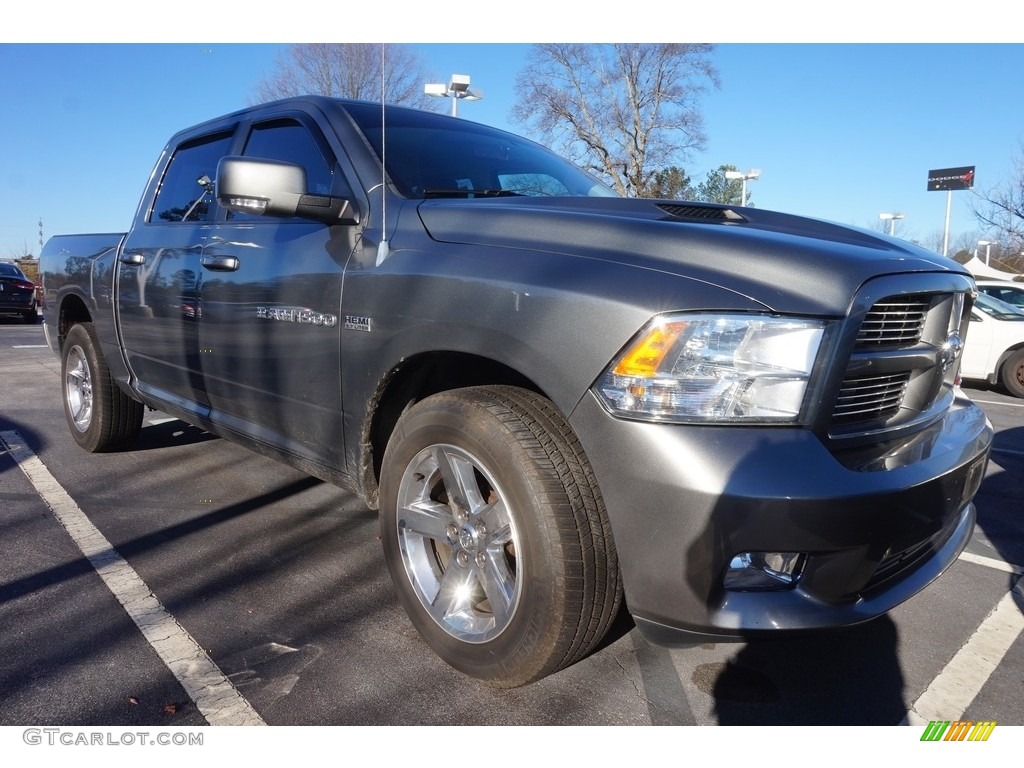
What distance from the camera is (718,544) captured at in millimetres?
1713

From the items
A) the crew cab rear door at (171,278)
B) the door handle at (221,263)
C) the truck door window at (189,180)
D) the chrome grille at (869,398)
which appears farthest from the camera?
the truck door window at (189,180)

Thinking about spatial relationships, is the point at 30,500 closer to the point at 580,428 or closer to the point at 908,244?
the point at 580,428

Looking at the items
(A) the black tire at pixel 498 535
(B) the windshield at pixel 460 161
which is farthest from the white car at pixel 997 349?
(A) the black tire at pixel 498 535

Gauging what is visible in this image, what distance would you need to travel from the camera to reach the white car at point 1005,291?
10.8 meters

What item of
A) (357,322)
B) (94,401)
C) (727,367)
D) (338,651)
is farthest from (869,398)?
(94,401)

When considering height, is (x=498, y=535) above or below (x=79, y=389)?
above

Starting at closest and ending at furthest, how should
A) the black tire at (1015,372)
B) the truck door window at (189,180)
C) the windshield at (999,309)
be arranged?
1. the truck door window at (189,180)
2. the black tire at (1015,372)
3. the windshield at (999,309)

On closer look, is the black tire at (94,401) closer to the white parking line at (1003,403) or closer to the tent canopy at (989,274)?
the white parking line at (1003,403)

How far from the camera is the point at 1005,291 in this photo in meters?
11.0

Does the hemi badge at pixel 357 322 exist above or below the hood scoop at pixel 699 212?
below

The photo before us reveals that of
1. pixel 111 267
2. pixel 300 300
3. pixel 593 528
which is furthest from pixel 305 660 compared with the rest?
pixel 111 267

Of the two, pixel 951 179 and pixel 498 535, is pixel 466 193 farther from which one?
pixel 951 179

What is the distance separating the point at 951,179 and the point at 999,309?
22.5 m

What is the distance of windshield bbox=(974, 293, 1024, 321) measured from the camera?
977cm
